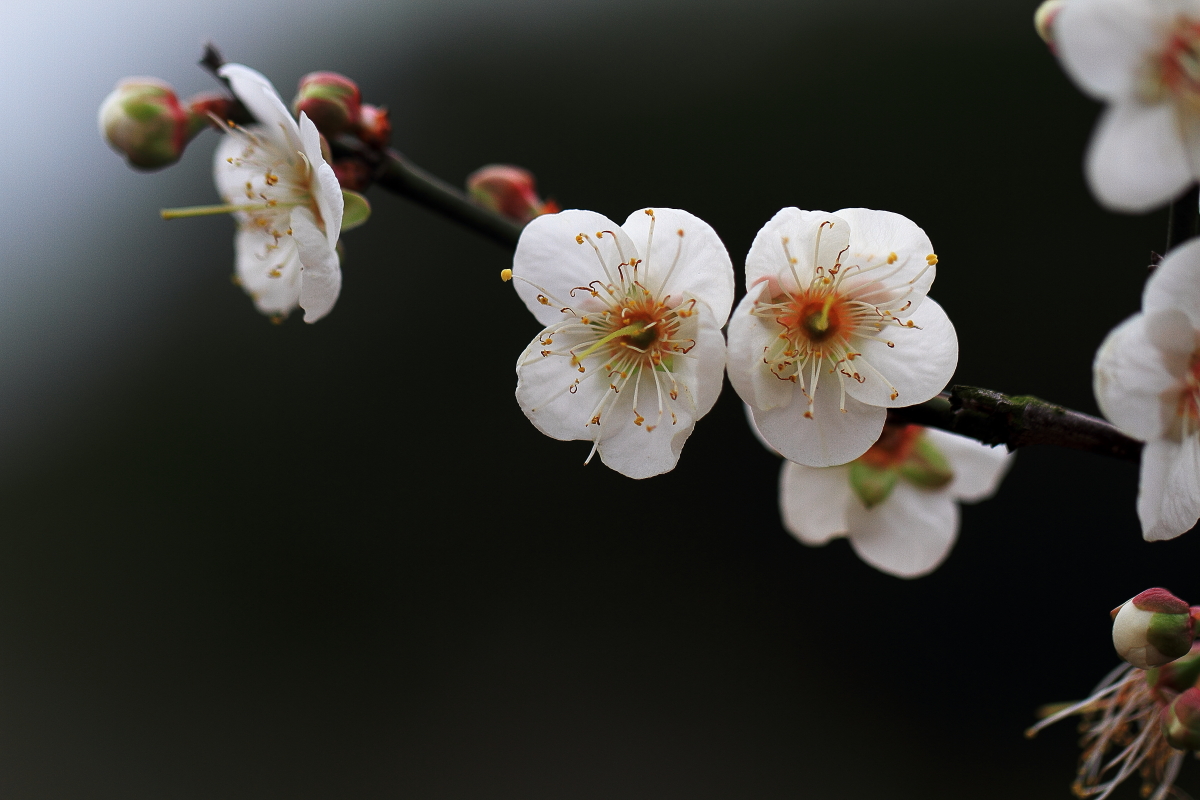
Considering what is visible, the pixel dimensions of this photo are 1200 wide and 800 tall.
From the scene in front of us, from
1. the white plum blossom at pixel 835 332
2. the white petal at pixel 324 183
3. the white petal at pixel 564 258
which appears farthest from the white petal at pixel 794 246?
the white petal at pixel 324 183

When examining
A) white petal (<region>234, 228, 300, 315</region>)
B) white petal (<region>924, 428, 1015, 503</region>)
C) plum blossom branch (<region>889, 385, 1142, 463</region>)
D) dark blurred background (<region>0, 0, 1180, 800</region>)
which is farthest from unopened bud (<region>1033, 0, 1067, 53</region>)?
dark blurred background (<region>0, 0, 1180, 800</region>)

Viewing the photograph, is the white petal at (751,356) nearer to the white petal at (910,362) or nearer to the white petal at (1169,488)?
the white petal at (910,362)

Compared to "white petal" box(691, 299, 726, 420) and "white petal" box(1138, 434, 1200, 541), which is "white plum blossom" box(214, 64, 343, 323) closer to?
"white petal" box(691, 299, 726, 420)

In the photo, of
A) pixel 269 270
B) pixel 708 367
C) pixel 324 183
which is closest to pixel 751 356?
pixel 708 367

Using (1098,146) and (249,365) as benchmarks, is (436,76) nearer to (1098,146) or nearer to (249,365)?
(249,365)

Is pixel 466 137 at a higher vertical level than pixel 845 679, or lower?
higher

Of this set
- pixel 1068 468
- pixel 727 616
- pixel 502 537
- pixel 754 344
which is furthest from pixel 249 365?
pixel 754 344

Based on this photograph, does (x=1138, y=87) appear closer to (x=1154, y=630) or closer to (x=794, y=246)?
(x=794, y=246)
